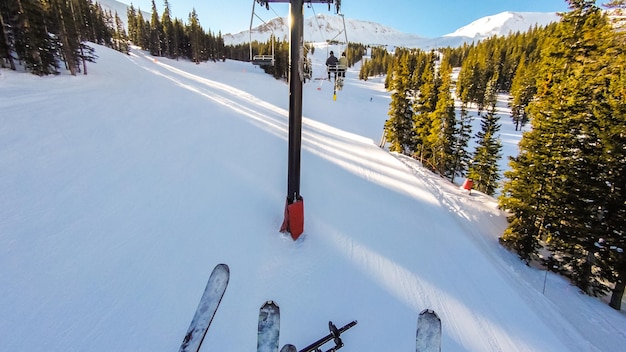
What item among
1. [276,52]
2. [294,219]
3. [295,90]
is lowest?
[294,219]

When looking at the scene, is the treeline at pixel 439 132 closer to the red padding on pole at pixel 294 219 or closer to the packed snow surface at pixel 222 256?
the packed snow surface at pixel 222 256

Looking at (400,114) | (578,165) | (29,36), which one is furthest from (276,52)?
(578,165)

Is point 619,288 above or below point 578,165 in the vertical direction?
below

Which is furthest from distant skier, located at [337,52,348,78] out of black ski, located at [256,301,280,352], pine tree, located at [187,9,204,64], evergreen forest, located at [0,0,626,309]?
pine tree, located at [187,9,204,64]

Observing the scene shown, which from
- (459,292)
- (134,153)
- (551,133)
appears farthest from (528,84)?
(134,153)

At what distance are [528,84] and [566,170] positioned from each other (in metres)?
43.5

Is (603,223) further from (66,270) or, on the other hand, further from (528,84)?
(528,84)

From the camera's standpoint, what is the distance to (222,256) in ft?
18.5

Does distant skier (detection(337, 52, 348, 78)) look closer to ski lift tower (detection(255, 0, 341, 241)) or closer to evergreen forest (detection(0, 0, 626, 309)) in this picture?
evergreen forest (detection(0, 0, 626, 309))

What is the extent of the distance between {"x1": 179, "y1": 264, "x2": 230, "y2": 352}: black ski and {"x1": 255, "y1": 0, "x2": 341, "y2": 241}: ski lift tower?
290 cm

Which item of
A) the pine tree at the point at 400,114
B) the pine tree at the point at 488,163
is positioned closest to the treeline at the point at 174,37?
the pine tree at the point at 400,114

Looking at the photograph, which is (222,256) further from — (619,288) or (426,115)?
(426,115)

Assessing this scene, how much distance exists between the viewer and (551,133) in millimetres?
11328

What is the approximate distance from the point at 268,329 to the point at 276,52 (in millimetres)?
→ 60967
